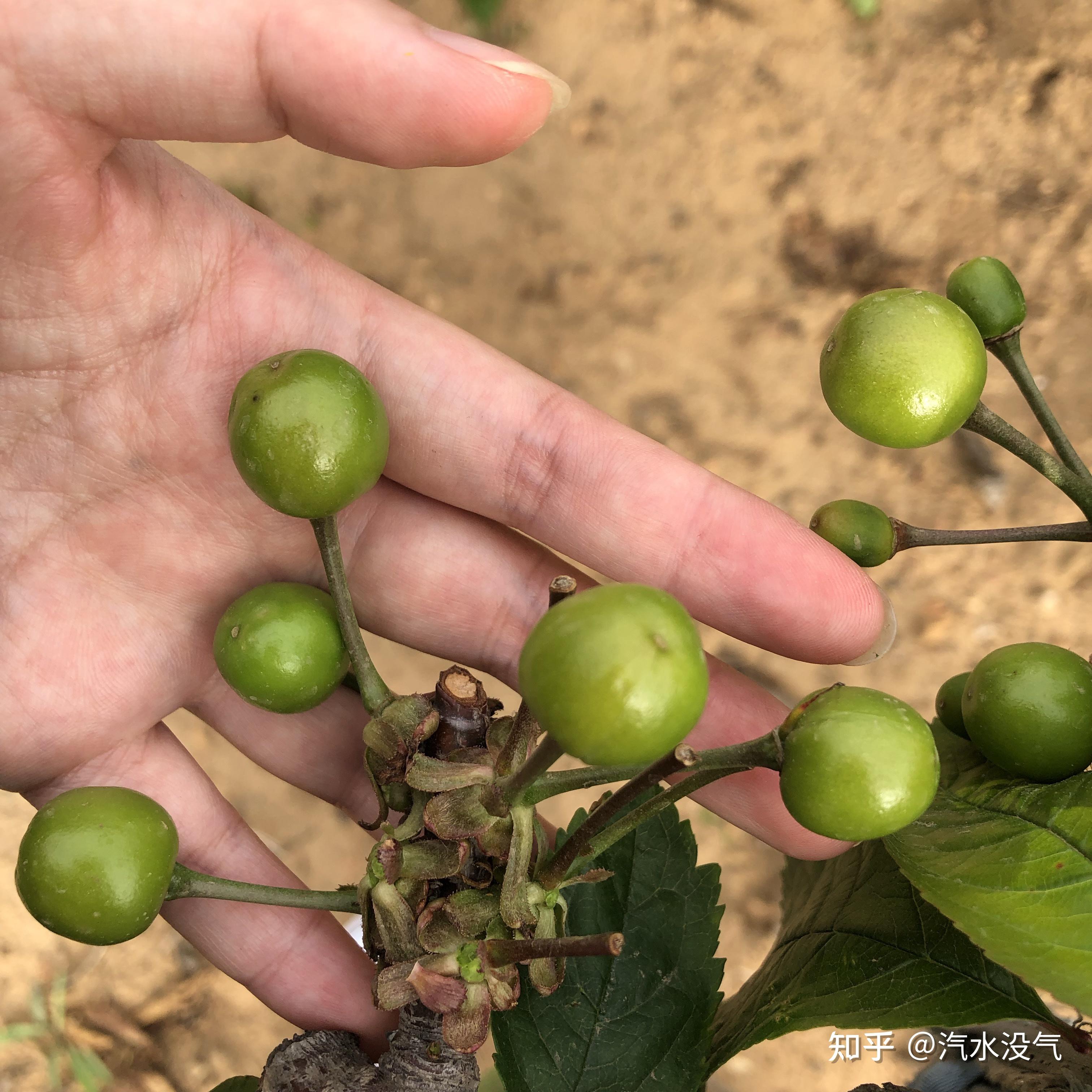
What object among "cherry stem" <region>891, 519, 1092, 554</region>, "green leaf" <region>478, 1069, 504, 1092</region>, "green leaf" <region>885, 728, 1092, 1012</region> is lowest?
"green leaf" <region>478, 1069, 504, 1092</region>

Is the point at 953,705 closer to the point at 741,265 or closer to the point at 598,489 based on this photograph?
the point at 598,489

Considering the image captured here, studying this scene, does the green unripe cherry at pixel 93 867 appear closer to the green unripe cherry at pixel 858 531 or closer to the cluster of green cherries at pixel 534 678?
the cluster of green cherries at pixel 534 678

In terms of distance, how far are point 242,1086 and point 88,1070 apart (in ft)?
9.12

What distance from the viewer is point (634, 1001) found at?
2539 millimetres

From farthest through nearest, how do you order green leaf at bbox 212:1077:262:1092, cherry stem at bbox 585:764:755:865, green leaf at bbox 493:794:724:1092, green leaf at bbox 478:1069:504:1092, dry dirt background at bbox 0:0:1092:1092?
dry dirt background at bbox 0:0:1092:1092 → green leaf at bbox 478:1069:504:1092 → green leaf at bbox 212:1077:262:1092 → green leaf at bbox 493:794:724:1092 → cherry stem at bbox 585:764:755:865

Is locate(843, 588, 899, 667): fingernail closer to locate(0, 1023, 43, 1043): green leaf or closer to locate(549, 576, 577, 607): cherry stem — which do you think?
locate(549, 576, 577, 607): cherry stem

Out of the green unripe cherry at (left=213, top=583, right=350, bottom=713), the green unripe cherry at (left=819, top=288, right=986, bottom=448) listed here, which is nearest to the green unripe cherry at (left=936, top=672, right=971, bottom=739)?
the green unripe cherry at (left=819, top=288, right=986, bottom=448)

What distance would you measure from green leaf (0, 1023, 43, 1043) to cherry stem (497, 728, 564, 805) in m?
4.19

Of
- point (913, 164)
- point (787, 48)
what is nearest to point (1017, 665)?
point (913, 164)

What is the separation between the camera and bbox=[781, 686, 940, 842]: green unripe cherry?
6.00 feet

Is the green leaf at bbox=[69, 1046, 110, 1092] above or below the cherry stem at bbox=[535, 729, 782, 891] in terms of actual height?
below

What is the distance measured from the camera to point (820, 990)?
232 cm

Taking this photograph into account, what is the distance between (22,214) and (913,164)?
13.1ft

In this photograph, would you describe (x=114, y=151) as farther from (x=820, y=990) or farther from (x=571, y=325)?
(x=571, y=325)
